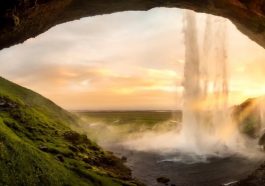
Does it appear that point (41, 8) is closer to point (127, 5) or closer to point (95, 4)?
point (95, 4)

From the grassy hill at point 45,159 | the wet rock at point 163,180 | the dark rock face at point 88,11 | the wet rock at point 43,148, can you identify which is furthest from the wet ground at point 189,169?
the dark rock face at point 88,11

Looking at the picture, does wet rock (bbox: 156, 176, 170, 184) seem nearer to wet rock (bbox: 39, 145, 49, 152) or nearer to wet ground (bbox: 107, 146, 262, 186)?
wet ground (bbox: 107, 146, 262, 186)

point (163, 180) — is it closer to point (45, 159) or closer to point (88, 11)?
point (45, 159)

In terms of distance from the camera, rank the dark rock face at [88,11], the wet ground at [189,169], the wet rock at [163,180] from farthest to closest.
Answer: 1. the wet ground at [189,169]
2. the wet rock at [163,180]
3. the dark rock face at [88,11]

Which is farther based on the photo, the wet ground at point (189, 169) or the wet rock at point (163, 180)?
the wet ground at point (189, 169)

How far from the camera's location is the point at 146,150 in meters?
148

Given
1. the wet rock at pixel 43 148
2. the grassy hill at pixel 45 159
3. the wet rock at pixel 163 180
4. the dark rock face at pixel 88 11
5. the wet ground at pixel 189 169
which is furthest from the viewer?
the wet rock at pixel 43 148

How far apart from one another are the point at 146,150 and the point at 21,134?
63563 millimetres

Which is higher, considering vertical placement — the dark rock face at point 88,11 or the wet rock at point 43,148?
the dark rock face at point 88,11

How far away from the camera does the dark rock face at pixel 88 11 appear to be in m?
25.8

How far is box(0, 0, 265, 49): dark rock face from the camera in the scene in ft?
84.7

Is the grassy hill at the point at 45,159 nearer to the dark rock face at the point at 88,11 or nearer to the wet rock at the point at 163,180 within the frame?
the wet rock at the point at 163,180

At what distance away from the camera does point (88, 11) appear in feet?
115

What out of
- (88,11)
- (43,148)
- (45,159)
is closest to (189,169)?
(43,148)
